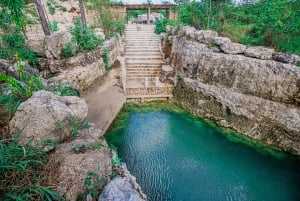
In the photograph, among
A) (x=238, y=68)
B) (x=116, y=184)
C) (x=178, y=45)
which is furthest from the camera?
(x=178, y=45)

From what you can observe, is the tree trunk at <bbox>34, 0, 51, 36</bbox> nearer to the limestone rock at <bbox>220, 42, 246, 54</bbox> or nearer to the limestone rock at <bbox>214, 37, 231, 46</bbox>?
the limestone rock at <bbox>214, 37, 231, 46</bbox>

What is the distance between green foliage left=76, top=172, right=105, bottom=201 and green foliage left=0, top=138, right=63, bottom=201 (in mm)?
316

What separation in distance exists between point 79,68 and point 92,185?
5657 mm

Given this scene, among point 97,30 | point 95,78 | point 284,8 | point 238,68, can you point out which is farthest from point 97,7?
point 284,8

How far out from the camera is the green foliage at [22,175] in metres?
2.18

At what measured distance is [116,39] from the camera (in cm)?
1081

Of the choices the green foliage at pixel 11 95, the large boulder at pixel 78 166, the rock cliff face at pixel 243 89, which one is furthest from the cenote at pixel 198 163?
the green foliage at pixel 11 95

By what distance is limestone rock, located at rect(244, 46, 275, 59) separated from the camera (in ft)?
21.1

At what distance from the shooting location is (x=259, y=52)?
21.6ft

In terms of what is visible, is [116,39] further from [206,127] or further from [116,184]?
[116,184]

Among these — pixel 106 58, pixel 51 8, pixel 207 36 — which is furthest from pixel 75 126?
pixel 51 8

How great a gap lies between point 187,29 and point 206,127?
511 cm

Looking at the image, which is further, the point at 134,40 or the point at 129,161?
the point at 134,40

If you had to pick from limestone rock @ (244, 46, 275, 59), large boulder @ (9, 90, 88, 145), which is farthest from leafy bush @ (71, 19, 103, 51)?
limestone rock @ (244, 46, 275, 59)
